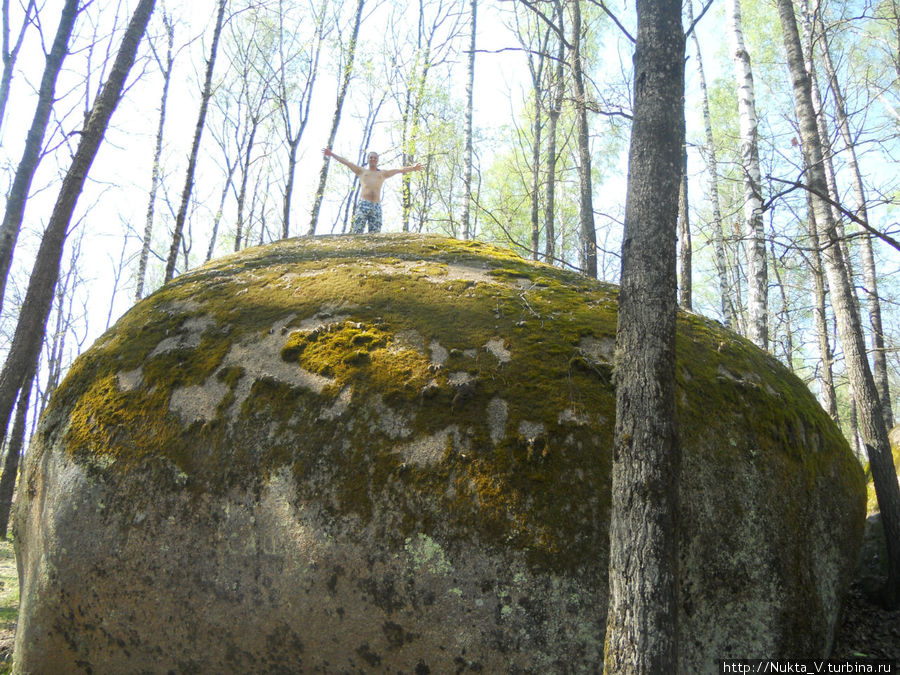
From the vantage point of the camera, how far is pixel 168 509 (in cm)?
284

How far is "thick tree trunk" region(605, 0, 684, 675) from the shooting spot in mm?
1915

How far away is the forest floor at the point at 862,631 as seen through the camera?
3.29 m

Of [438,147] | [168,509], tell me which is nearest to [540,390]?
[168,509]

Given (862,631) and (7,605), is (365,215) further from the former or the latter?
(862,631)

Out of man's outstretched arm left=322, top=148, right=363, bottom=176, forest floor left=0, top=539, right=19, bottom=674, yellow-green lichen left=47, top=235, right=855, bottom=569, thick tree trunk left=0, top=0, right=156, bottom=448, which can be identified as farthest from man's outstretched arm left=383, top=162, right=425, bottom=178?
forest floor left=0, top=539, right=19, bottom=674

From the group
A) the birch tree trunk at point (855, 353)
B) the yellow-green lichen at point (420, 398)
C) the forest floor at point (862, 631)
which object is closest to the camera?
the yellow-green lichen at point (420, 398)

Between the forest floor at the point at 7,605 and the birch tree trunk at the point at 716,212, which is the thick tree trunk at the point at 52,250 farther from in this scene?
the birch tree trunk at the point at 716,212

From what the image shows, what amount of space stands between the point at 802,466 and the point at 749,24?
52.9 ft

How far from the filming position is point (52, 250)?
15.8ft

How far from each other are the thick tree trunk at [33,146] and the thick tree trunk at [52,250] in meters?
0.95

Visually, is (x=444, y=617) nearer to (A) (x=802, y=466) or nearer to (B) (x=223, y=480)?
(B) (x=223, y=480)

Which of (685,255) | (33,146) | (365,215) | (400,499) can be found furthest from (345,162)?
(400,499)

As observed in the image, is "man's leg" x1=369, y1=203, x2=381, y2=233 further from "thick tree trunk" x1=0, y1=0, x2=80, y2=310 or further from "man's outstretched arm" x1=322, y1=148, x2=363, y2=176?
"thick tree trunk" x1=0, y1=0, x2=80, y2=310

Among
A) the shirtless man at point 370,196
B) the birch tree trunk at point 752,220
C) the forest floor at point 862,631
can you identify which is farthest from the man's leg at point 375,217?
the forest floor at point 862,631
